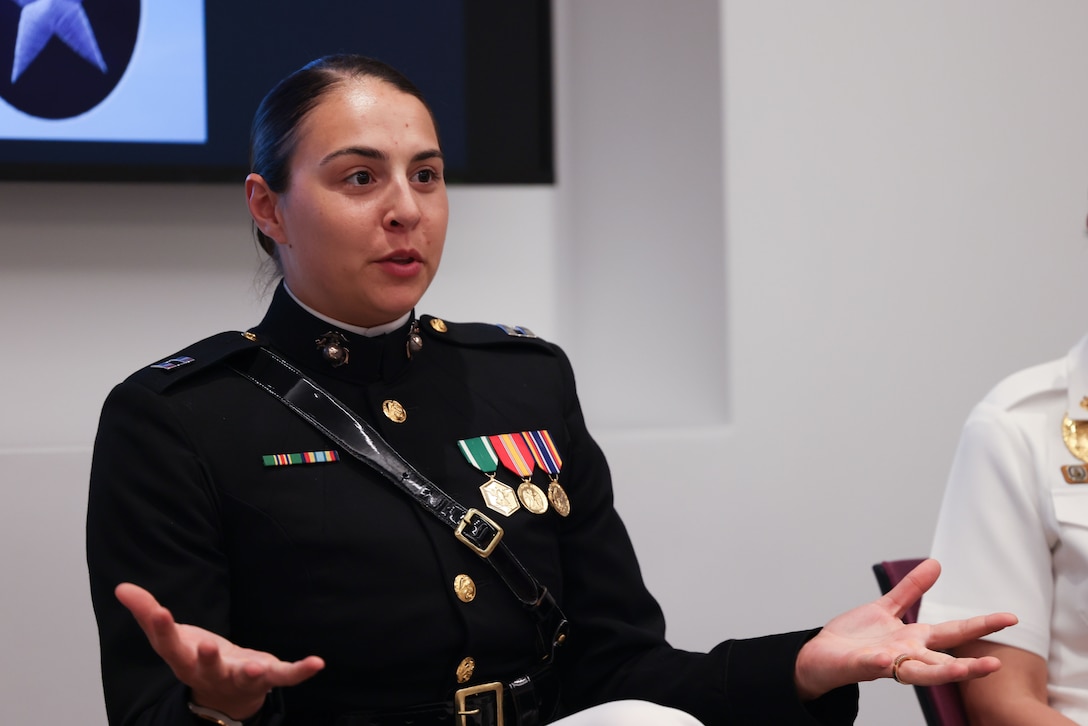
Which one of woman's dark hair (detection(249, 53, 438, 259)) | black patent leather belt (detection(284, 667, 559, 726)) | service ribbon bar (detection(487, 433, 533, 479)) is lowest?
black patent leather belt (detection(284, 667, 559, 726))

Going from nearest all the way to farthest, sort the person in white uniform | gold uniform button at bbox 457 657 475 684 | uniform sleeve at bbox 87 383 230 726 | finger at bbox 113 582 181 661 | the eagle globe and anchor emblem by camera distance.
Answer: finger at bbox 113 582 181 661 → uniform sleeve at bbox 87 383 230 726 → gold uniform button at bbox 457 657 475 684 → the person in white uniform → the eagle globe and anchor emblem

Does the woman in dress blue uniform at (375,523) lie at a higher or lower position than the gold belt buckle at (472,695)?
higher

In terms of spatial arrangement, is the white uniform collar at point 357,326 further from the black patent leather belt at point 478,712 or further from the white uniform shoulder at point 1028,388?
the white uniform shoulder at point 1028,388

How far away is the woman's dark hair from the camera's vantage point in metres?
1.62

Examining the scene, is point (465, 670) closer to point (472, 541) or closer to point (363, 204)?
point (472, 541)

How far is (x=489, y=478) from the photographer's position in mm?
1643

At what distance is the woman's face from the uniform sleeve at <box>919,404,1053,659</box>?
0.81m

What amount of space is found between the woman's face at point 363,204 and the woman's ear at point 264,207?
2 centimetres

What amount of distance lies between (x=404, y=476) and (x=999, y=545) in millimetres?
828

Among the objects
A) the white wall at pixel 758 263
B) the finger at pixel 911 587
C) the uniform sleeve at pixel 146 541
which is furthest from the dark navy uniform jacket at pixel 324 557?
the white wall at pixel 758 263

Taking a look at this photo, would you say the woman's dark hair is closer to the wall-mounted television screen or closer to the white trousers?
the white trousers

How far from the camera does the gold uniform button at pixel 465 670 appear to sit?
151cm

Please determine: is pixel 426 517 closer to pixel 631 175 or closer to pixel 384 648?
pixel 384 648

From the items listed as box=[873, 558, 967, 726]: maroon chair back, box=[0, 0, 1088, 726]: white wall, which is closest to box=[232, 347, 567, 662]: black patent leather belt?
box=[873, 558, 967, 726]: maroon chair back
